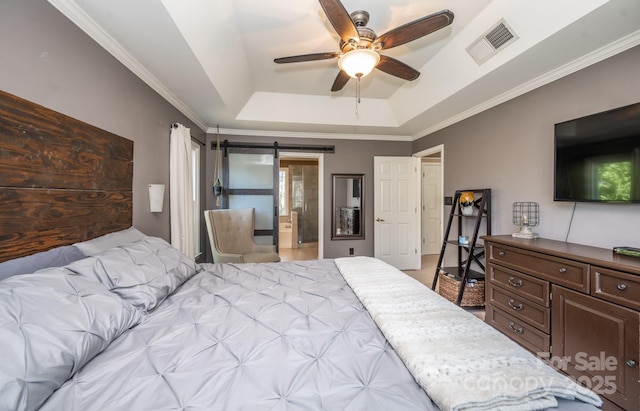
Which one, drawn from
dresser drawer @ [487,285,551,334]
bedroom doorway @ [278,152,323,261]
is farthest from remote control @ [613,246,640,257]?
bedroom doorway @ [278,152,323,261]

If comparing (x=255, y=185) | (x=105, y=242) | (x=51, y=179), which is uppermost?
(x=255, y=185)

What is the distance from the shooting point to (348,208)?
4.73m

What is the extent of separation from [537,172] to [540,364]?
226 centimetres

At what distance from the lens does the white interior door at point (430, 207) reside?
589 centimetres

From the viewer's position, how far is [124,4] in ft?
4.98

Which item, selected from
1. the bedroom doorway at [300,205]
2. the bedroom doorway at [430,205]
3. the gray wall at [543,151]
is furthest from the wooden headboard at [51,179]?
the bedroom doorway at [430,205]

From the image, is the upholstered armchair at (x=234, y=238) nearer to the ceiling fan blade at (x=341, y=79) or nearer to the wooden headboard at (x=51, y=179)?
the wooden headboard at (x=51, y=179)

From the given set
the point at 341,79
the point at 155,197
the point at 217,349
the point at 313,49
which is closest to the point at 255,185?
the point at 155,197

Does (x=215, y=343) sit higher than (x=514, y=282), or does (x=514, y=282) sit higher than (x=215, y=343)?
(x=215, y=343)

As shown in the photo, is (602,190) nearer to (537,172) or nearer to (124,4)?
(537,172)

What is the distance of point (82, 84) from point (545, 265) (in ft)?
11.2

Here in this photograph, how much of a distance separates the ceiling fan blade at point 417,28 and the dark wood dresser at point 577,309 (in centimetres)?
174

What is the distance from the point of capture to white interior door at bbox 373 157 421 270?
4.58m

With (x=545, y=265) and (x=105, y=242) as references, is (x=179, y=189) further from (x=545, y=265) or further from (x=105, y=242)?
(x=545, y=265)
